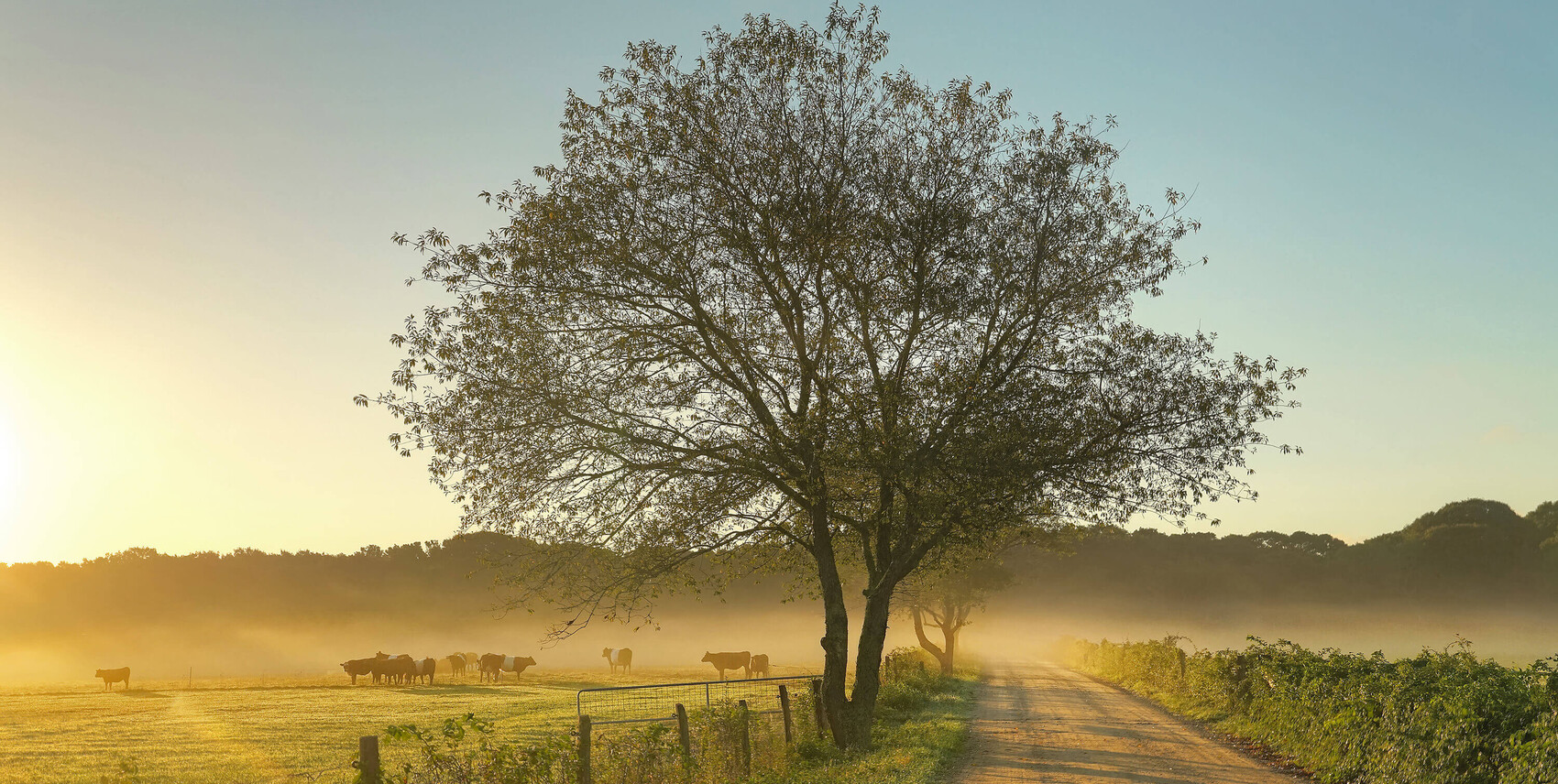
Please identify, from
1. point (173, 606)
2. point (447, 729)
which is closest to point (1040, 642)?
point (173, 606)

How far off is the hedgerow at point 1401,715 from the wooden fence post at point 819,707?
8.26 meters

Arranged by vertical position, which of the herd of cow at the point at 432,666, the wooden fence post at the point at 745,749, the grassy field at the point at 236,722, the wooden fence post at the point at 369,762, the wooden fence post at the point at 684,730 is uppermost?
the wooden fence post at the point at 369,762

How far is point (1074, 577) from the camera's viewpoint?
456ft

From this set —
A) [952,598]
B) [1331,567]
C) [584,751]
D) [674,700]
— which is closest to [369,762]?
[584,751]

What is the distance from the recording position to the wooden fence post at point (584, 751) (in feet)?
39.0

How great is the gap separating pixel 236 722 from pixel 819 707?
20.9 metres

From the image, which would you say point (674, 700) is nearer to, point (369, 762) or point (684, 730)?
point (684, 730)

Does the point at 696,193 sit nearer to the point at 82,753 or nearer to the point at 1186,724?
the point at 1186,724

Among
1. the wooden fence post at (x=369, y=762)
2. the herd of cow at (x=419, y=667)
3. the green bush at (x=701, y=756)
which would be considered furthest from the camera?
the herd of cow at (x=419, y=667)

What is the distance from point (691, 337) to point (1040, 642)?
10114 centimetres

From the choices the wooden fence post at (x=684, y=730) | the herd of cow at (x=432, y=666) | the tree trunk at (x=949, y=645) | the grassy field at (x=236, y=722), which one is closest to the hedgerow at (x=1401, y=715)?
the wooden fence post at (x=684, y=730)

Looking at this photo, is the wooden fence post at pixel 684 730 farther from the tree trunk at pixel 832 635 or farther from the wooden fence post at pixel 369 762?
the wooden fence post at pixel 369 762

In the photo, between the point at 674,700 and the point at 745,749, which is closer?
the point at 745,749

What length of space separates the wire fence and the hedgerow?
8.78m
